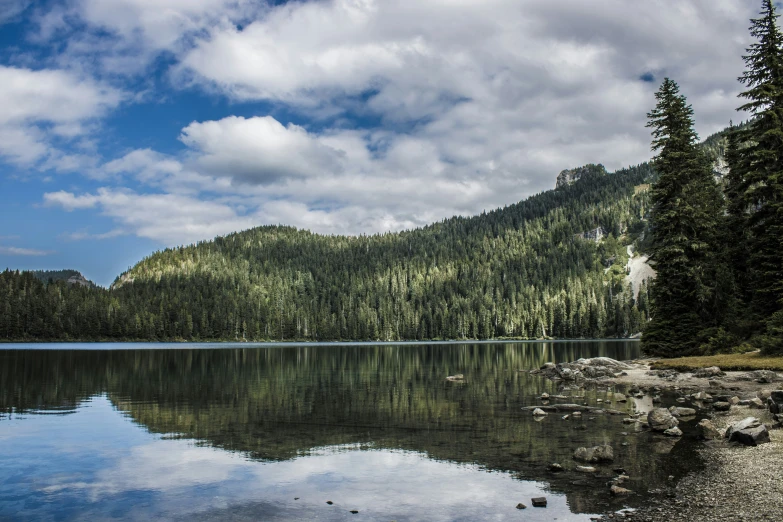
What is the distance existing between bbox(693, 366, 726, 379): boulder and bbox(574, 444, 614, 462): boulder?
25219mm

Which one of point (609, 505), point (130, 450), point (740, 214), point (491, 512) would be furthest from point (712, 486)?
point (740, 214)

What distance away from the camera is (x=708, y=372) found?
4019 cm

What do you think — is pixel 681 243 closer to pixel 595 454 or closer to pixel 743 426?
pixel 743 426

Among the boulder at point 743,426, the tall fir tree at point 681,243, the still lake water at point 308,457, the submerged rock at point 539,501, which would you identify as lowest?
the still lake water at point 308,457

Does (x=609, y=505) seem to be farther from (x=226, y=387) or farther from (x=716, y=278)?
(x=716, y=278)

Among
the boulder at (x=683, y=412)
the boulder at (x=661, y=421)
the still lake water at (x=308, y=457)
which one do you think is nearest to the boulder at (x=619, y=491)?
the still lake water at (x=308, y=457)

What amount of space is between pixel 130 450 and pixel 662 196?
172 feet

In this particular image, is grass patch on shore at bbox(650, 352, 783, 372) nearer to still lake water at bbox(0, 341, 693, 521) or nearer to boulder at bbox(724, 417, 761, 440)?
still lake water at bbox(0, 341, 693, 521)

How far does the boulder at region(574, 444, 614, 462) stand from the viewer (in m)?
19.1

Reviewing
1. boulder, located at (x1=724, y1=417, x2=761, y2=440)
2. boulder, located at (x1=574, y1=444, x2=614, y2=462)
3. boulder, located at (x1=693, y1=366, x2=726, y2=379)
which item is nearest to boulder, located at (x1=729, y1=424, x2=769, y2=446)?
boulder, located at (x1=724, y1=417, x2=761, y2=440)

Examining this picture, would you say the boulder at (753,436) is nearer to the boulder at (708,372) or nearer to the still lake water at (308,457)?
the still lake water at (308,457)

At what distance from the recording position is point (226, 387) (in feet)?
148

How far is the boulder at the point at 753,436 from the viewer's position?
19906 mm

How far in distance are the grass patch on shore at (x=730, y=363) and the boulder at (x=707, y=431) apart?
59.1ft
